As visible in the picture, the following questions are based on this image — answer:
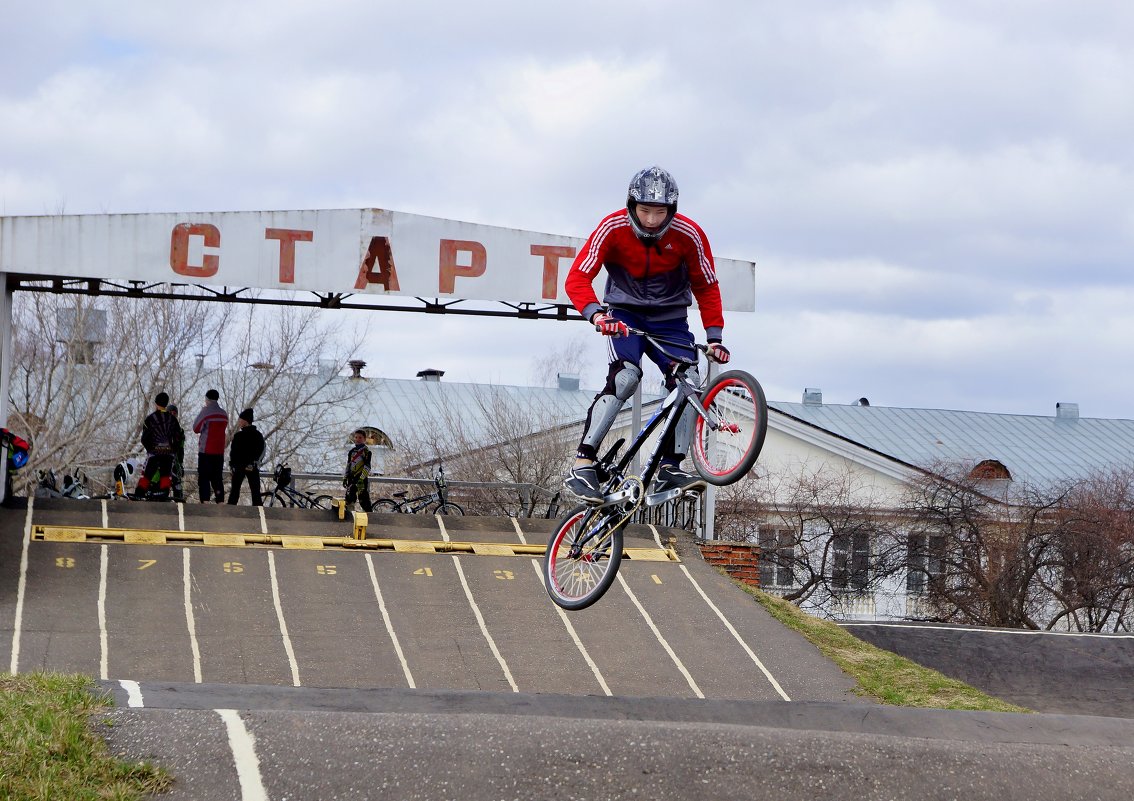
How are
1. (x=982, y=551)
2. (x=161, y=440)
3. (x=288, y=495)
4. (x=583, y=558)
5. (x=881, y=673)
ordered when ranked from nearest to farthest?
(x=583, y=558) → (x=881, y=673) → (x=161, y=440) → (x=288, y=495) → (x=982, y=551)

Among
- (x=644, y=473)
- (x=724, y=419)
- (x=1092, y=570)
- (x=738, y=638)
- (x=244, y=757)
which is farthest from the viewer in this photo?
(x=1092, y=570)

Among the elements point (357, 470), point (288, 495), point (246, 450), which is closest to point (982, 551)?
point (357, 470)

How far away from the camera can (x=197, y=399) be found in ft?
132

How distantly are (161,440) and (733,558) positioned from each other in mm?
9812

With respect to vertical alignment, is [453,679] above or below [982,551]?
below

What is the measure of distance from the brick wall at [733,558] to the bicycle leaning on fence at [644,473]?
13188mm

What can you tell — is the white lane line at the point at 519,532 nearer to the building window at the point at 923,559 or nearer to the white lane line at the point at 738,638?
the white lane line at the point at 738,638

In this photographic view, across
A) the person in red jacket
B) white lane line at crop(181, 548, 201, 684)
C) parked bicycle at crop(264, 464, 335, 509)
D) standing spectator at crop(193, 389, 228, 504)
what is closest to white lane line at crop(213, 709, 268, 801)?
the person in red jacket

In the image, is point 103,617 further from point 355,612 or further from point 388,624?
point 388,624

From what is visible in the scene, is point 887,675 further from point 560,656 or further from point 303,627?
point 303,627

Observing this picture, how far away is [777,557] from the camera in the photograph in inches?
1332

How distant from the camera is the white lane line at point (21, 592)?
1563 cm

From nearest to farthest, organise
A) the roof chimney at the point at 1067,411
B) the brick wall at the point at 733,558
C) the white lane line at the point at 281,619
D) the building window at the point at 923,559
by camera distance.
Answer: the white lane line at the point at 281,619 < the brick wall at the point at 733,558 < the building window at the point at 923,559 < the roof chimney at the point at 1067,411

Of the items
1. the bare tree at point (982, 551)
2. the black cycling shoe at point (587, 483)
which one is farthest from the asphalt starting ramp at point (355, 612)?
the bare tree at point (982, 551)
